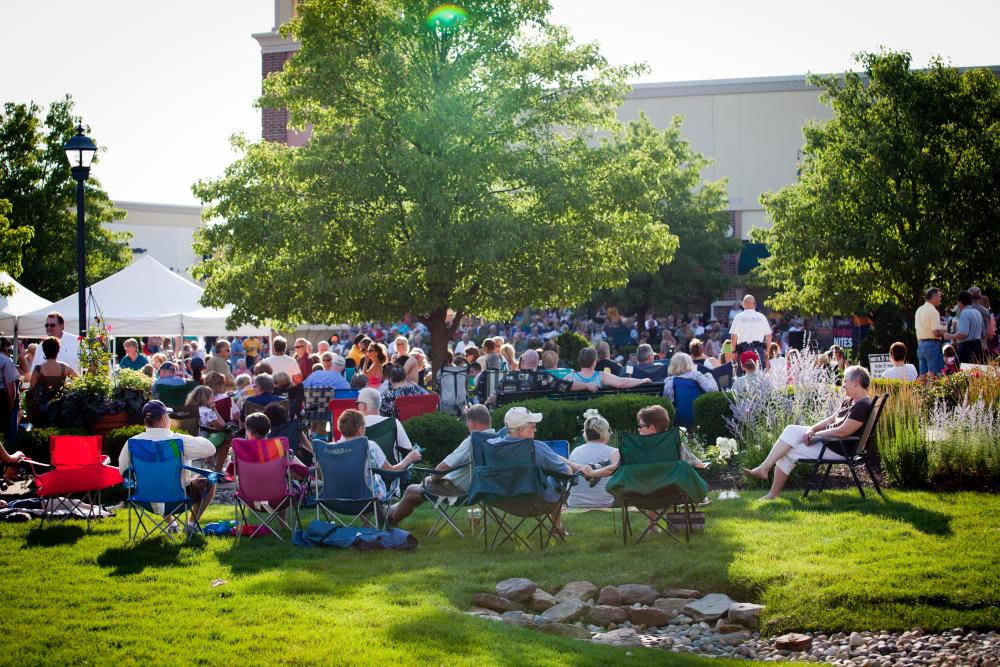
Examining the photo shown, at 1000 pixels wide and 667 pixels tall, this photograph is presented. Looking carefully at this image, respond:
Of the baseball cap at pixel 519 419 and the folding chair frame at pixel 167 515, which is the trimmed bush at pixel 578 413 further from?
the folding chair frame at pixel 167 515

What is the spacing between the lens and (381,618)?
6.76 m

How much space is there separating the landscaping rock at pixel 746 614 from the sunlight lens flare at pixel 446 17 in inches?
546

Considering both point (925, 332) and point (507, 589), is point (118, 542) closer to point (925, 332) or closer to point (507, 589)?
point (507, 589)

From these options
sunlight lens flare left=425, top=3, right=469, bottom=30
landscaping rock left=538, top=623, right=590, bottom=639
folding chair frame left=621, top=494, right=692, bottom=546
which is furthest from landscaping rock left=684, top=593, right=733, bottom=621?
sunlight lens flare left=425, top=3, right=469, bottom=30

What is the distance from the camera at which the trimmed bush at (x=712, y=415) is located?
12727 mm

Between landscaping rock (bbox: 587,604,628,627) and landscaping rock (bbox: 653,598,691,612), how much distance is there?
274 millimetres

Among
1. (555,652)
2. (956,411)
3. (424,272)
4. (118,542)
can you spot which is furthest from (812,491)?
(424,272)

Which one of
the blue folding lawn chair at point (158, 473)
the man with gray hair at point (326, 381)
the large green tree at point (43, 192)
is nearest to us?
the blue folding lawn chair at point (158, 473)

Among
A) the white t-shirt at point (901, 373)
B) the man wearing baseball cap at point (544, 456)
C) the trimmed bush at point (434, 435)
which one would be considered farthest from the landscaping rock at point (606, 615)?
the white t-shirt at point (901, 373)

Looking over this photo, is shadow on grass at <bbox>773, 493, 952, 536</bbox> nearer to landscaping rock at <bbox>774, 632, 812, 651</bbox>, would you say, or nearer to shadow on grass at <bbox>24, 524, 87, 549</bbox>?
landscaping rock at <bbox>774, 632, 812, 651</bbox>

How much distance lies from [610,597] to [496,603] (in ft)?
2.76

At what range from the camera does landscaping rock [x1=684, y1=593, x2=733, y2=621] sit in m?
7.25

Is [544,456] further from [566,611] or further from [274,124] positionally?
[274,124]

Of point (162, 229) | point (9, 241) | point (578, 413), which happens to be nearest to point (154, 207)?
point (162, 229)
